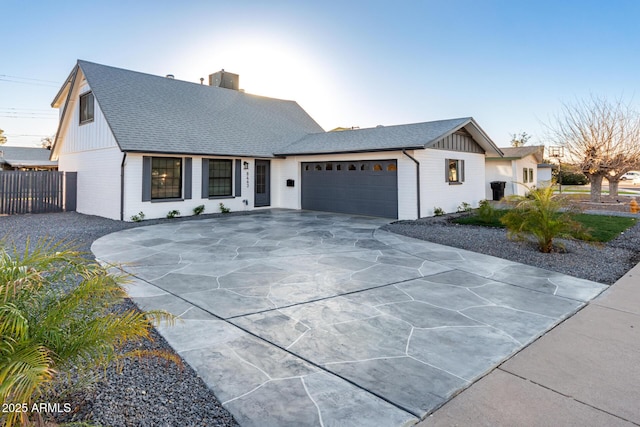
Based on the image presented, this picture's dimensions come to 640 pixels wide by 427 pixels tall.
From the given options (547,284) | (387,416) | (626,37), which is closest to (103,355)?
(387,416)

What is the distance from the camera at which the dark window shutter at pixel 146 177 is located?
11914mm

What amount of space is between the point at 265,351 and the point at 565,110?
21.1 metres

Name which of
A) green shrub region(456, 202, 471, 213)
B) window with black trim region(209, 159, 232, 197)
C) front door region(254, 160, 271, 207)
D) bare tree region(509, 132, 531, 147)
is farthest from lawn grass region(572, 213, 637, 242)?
bare tree region(509, 132, 531, 147)

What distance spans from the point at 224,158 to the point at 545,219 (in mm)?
11623

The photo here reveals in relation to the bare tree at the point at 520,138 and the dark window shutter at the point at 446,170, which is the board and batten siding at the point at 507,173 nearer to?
the dark window shutter at the point at 446,170

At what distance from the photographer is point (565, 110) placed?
17844mm

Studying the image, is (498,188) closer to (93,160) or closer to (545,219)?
(545,219)

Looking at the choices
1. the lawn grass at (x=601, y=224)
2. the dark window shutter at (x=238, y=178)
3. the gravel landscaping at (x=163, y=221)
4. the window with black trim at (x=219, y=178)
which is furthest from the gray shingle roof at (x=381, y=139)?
the lawn grass at (x=601, y=224)

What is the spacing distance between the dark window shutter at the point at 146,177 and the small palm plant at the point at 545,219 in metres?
11.4

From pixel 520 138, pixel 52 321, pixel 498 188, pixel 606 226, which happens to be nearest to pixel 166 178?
pixel 52 321

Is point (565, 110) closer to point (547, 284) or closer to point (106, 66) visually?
point (547, 284)

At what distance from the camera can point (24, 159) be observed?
27.5m

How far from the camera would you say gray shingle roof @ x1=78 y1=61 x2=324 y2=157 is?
40.0 ft

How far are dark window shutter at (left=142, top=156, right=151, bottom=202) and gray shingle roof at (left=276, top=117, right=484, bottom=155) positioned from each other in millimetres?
5796
